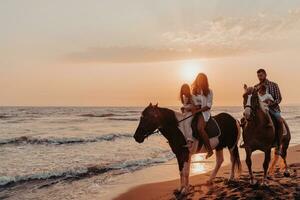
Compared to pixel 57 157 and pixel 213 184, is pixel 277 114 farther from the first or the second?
pixel 57 157

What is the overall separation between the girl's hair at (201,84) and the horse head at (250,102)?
92 cm

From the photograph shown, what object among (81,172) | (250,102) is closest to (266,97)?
(250,102)

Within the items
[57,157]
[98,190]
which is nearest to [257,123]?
[98,190]

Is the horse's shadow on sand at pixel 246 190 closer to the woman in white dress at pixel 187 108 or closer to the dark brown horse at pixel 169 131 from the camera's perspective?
the dark brown horse at pixel 169 131

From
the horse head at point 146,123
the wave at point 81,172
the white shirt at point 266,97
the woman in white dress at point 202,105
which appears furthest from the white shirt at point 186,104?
the wave at point 81,172

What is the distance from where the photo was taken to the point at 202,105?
9156 mm

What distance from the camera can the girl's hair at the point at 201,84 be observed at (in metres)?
9.19

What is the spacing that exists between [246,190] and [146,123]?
2523 mm

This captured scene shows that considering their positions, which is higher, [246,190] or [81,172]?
[246,190]

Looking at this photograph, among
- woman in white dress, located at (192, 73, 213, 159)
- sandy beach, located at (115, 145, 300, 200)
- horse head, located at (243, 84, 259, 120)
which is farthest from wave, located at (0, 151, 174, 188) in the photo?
horse head, located at (243, 84, 259, 120)

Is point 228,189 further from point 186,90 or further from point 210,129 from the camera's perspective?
point 186,90

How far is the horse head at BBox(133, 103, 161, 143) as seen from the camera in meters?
8.74

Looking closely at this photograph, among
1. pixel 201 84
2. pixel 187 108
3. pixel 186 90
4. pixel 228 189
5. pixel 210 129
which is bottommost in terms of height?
pixel 228 189

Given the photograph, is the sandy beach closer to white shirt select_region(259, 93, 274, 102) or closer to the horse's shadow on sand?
the horse's shadow on sand
